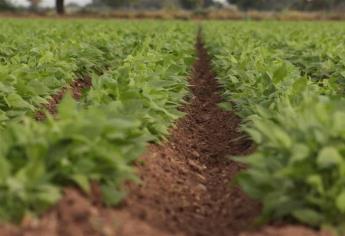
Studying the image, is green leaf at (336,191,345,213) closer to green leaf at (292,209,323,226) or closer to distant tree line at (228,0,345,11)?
green leaf at (292,209,323,226)

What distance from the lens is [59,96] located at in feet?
26.8

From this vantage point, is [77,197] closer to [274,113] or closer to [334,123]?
[334,123]

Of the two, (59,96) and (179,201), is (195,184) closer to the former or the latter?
(179,201)

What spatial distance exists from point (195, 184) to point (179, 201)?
70cm

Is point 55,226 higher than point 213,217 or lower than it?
higher

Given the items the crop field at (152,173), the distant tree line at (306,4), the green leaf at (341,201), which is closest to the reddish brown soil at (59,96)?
the crop field at (152,173)

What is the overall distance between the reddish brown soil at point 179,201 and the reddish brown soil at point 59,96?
1.42 metres

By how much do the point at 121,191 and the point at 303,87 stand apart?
2.71 m

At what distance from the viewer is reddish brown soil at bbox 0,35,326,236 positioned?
3.29m

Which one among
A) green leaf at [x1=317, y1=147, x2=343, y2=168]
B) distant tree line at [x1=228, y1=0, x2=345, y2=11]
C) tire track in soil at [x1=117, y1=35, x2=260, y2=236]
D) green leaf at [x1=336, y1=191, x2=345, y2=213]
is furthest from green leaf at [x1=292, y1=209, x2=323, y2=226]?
distant tree line at [x1=228, y1=0, x2=345, y2=11]

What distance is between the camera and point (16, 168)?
357 centimetres

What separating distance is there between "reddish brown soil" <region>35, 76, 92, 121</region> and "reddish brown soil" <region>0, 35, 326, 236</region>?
1.42 metres

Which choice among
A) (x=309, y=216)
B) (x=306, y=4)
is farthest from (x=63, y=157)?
(x=306, y=4)

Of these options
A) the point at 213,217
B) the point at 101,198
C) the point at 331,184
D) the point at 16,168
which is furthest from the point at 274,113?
the point at 16,168
